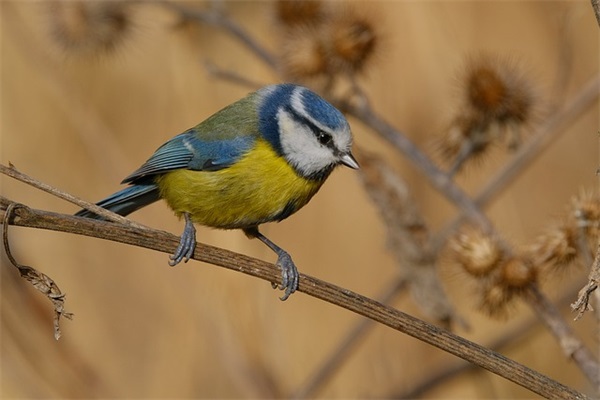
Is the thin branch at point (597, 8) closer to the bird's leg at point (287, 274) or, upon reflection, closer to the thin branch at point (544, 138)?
the bird's leg at point (287, 274)

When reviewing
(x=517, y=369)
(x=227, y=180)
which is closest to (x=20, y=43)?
(x=227, y=180)

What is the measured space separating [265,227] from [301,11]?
4.24ft

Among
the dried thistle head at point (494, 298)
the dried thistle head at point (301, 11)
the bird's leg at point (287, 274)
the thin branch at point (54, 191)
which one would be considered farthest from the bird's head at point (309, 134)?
the thin branch at point (54, 191)

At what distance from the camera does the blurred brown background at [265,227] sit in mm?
4535

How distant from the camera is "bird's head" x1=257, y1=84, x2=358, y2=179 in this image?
9.63 ft

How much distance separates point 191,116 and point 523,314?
7.27ft

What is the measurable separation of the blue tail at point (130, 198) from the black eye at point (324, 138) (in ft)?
2.23

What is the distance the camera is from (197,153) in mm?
3098

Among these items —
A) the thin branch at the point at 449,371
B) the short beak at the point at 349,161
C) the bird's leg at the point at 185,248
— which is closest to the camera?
the bird's leg at the point at 185,248

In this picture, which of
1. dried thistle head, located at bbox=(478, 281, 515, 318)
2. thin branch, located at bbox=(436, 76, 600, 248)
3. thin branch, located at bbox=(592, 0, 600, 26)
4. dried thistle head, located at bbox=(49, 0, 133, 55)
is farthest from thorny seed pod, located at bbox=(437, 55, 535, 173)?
dried thistle head, located at bbox=(49, 0, 133, 55)

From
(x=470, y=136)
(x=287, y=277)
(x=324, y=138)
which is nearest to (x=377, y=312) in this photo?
(x=287, y=277)

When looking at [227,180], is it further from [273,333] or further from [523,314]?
[523,314]

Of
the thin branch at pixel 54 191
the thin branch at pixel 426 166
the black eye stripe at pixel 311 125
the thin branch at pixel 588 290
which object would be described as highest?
the thin branch at pixel 426 166

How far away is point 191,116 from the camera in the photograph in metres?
5.08
